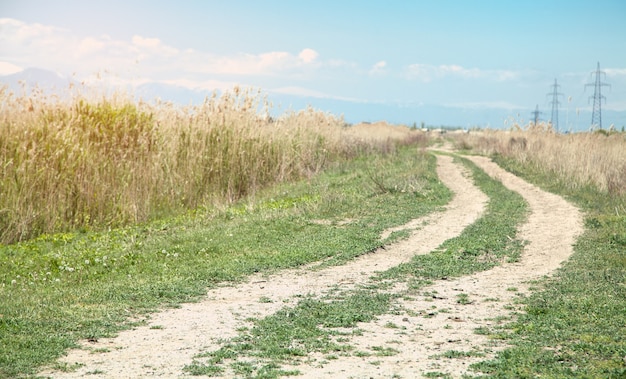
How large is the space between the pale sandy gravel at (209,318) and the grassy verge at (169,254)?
0.86ft

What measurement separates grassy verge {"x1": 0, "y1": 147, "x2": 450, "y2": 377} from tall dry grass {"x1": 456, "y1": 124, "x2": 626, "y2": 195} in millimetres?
4030

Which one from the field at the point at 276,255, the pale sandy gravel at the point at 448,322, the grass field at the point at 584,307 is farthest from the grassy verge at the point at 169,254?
the grass field at the point at 584,307

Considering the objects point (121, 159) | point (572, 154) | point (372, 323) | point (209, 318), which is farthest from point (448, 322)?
point (572, 154)

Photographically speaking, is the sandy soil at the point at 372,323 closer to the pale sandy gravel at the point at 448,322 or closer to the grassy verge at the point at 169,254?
the pale sandy gravel at the point at 448,322

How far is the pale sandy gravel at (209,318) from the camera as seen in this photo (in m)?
5.40

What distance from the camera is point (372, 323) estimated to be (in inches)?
264

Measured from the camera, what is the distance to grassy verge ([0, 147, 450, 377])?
6.58m

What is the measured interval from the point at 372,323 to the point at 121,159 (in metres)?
8.97

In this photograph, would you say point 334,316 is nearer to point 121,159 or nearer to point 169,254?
point 169,254

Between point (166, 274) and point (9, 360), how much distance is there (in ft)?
12.0

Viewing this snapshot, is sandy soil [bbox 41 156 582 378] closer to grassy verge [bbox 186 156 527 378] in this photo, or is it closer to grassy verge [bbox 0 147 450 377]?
grassy verge [bbox 186 156 527 378]

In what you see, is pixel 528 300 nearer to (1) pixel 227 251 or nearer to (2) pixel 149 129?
(1) pixel 227 251

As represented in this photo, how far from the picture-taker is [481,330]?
256 inches

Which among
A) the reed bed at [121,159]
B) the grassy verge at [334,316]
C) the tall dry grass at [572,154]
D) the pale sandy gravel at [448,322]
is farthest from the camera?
the tall dry grass at [572,154]
